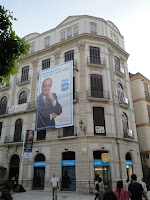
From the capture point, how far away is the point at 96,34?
23922 millimetres

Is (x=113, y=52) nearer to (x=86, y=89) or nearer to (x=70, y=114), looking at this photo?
(x=86, y=89)

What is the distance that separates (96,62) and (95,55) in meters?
1.14

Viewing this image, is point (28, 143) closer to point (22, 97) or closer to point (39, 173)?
point (39, 173)

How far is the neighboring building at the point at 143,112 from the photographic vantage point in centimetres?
2339

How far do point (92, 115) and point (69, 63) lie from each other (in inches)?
266

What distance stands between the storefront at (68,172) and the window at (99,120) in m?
3.47

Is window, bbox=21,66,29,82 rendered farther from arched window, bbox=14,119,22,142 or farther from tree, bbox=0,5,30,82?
tree, bbox=0,5,30,82

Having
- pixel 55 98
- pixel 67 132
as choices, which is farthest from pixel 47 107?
pixel 67 132

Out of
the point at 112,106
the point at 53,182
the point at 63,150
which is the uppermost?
the point at 112,106

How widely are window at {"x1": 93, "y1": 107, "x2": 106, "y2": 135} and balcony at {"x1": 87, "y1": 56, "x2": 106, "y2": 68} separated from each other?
17.2ft

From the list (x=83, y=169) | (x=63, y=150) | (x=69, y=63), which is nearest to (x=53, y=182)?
(x=83, y=169)

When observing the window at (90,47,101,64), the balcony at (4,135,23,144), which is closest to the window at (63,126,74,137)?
the balcony at (4,135,23,144)

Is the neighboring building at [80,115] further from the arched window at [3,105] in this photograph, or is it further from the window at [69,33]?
the window at [69,33]

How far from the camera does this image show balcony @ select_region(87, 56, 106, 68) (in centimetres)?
2176
